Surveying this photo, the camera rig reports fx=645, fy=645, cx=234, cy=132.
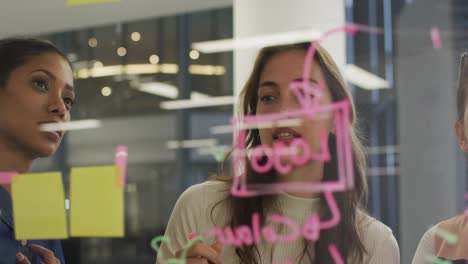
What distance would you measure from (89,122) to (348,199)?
61 centimetres

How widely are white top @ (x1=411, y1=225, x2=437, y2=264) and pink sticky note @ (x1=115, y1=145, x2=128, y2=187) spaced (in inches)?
24.7

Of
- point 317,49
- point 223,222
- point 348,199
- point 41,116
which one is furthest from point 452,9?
point 41,116

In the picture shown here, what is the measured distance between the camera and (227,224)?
1.31 m

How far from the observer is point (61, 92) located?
1.48 meters

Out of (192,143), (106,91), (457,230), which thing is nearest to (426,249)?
(457,230)

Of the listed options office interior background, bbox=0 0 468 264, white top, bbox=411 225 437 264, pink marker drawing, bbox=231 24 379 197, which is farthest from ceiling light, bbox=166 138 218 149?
white top, bbox=411 225 437 264

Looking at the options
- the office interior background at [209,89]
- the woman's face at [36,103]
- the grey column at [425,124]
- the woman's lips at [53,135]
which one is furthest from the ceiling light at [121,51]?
the grey column at [425,124]

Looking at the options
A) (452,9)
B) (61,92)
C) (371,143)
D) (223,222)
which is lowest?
(223,222)

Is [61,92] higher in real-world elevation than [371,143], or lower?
higher

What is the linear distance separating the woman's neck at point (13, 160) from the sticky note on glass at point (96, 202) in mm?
121

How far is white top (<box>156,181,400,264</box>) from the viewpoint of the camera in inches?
49.5

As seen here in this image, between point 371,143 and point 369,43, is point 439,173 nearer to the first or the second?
point 371,143

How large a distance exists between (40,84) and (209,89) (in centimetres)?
40

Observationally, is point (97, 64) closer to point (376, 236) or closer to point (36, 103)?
point (36, 103)
